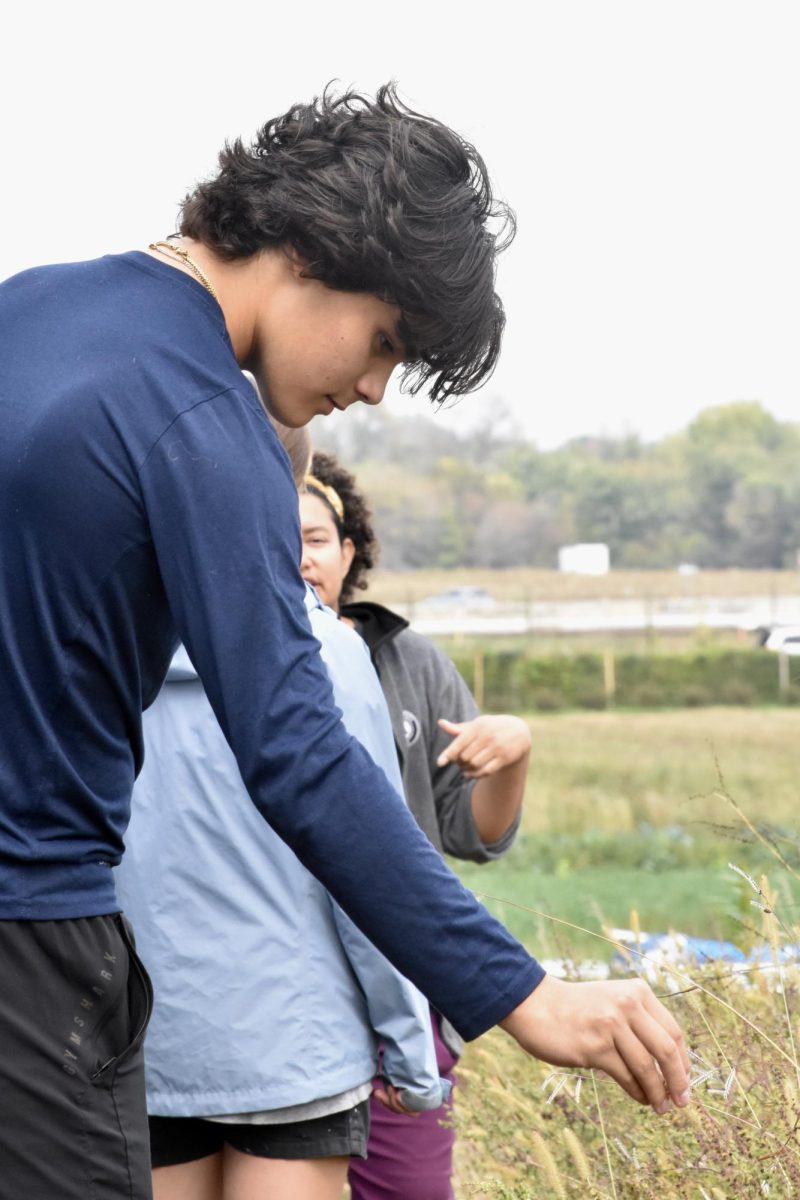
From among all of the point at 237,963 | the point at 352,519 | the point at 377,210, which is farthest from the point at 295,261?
the point at 352,519

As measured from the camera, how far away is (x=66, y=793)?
5.24 ft

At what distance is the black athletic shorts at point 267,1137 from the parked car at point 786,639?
38976 millimetres

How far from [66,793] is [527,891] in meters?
12.4

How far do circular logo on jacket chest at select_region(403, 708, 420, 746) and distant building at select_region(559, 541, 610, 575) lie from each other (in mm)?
54886

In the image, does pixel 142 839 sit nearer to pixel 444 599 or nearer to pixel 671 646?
pixel 671 646

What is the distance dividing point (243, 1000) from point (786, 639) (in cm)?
4003

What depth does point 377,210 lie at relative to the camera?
174 centimetres

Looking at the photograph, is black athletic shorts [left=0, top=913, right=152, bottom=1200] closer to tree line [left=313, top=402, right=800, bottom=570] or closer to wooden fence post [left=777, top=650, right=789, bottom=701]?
wooden fence post [left=777, top=650, right=789, bottom=701]

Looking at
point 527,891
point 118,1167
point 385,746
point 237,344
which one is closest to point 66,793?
point 118,1167

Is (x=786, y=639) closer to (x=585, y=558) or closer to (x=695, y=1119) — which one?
(x=585, y=558)

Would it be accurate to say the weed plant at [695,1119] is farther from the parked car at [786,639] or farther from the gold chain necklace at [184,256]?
the parked car at [786,639]

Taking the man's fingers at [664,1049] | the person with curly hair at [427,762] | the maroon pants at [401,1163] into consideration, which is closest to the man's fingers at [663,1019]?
the man's fingers at [664,1049]

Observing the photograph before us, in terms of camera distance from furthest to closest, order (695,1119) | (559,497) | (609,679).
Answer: (559,497) < (609,679) < (695,1119)

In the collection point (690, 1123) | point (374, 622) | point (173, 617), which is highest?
point (173, 617)
